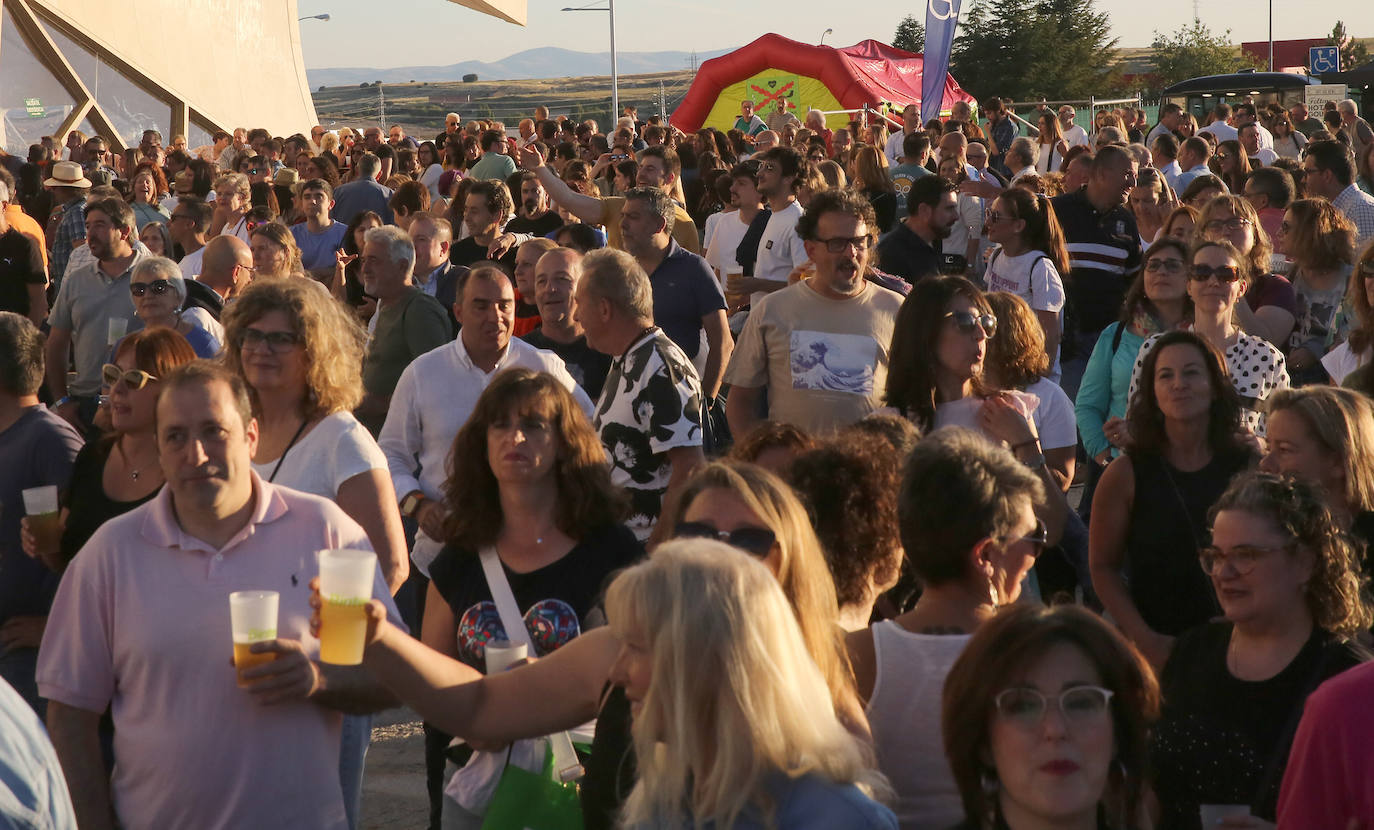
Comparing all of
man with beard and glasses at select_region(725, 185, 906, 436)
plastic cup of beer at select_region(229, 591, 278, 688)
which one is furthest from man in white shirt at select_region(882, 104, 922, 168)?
plastic cup of beer at select_region(229, 591, 278, 688)

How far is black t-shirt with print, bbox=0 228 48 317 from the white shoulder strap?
622 cm

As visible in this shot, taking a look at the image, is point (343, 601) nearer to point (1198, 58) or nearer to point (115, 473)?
point (115, 473)

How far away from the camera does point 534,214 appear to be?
31.4ft

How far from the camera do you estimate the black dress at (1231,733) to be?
2885 millimetres

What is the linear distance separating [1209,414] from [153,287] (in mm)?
4167

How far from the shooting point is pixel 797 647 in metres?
2.21

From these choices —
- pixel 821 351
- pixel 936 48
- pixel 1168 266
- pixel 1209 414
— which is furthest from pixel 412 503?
pixel 936 48

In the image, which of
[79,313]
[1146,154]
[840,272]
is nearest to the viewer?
[840,272]

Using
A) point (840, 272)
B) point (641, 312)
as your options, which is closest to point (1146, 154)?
point (840, 272)

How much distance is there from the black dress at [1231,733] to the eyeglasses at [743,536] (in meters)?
0.93

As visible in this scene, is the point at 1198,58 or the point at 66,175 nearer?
the point at 66,175

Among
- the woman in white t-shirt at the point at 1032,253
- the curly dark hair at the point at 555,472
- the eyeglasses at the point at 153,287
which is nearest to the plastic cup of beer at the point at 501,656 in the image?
the curly dark hair at the point at 555,472

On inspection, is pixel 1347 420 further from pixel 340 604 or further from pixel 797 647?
pixel 340 604

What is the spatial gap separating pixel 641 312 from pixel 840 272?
2.96 feet
